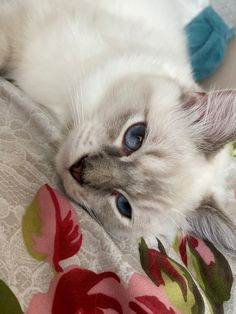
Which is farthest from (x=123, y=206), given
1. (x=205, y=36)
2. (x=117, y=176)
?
(x=205, y=36)

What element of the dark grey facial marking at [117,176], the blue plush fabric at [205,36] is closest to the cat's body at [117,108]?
the dark grey facial marking at [117,176]

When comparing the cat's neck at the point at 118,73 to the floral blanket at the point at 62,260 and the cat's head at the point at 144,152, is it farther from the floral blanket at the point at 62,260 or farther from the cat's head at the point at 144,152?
the floral blanket at the point at 62,260

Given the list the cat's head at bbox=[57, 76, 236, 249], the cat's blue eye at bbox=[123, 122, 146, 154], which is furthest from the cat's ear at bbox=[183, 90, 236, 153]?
the cat's blue eye at bbox=[123, 122, 146, 154]

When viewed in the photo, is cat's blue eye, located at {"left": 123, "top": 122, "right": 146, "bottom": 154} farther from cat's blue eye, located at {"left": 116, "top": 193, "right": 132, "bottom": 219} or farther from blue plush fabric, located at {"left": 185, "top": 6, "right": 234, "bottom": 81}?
blue plush fabric, located at {"left": 185, "top": 6, "right": 234, "bottom": 81}

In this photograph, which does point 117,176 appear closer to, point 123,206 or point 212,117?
point 123,206

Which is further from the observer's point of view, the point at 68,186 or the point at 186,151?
the point at 186,151

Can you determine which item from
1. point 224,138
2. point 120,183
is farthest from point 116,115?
point 224,138

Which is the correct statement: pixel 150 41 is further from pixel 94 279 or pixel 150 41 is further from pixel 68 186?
pixel 94 279
